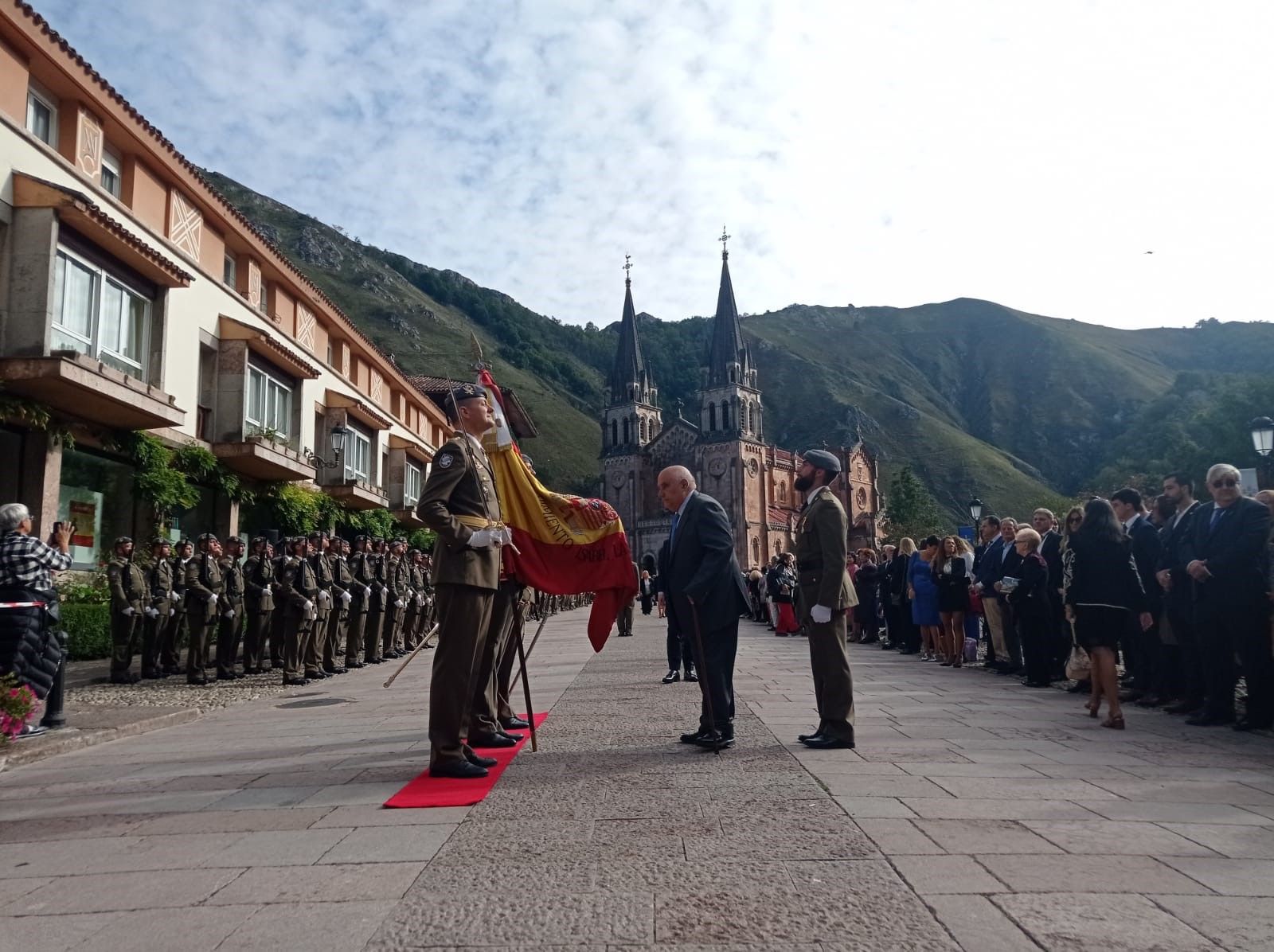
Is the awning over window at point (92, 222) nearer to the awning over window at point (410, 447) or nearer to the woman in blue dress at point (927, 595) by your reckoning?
the woman in blue dress at point (927, 595)

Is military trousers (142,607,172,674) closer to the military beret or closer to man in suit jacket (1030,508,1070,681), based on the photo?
the military beret

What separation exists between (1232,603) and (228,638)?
12.2 m

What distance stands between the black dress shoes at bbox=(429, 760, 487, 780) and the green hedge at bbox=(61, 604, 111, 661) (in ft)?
35.1

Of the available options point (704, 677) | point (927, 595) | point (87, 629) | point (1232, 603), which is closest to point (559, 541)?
point (704, 677)

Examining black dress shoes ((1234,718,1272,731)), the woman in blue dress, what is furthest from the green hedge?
black dress shoes ((1234,718,1272,731))

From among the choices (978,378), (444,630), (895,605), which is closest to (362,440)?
(895,605)

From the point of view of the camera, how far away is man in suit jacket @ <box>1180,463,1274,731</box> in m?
7.23

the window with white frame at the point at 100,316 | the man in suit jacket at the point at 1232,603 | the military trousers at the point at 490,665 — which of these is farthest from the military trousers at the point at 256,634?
the man in suit jacket at the point at 1232,603

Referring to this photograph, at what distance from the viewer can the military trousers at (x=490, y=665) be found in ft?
19.8

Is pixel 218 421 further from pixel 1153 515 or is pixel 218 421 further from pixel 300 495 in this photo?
pixel 1153 515

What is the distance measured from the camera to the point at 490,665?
6.12m

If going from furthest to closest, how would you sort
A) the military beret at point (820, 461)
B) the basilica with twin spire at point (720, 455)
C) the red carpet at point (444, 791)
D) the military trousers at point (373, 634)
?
the basilica with twin spire at point (720, 455) → the military trousers at point (373, 634) → the military beret at point (820, 461) → the red carpet at point (444, 791)

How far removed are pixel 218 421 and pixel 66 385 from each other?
6494 mm

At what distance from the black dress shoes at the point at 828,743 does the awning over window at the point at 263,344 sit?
59.5 ft
